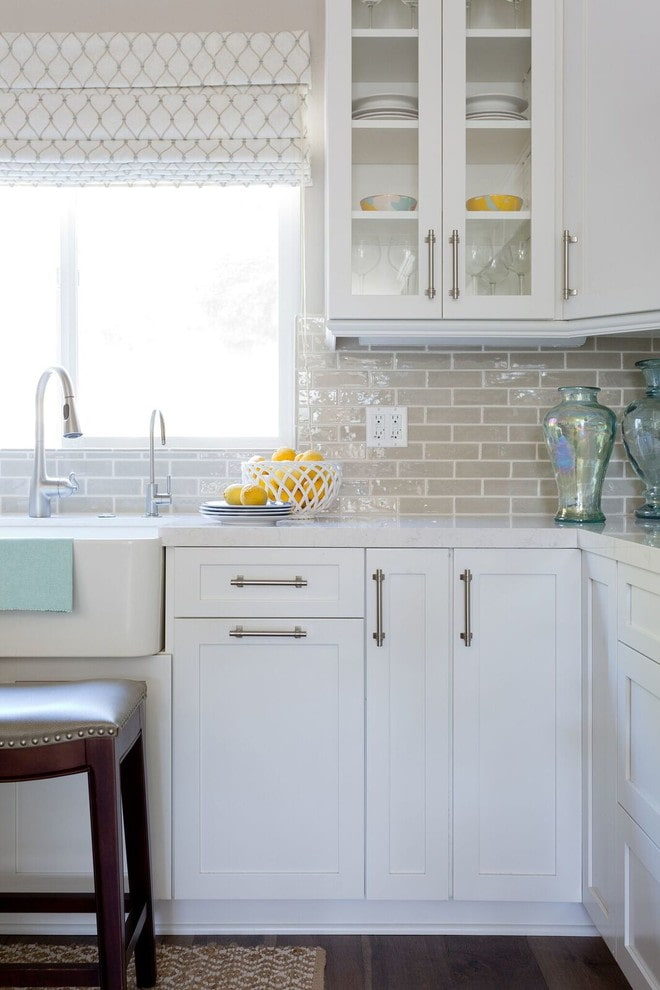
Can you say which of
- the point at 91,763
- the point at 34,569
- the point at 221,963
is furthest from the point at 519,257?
the point at 221,963

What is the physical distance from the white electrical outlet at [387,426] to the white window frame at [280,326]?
24 cm

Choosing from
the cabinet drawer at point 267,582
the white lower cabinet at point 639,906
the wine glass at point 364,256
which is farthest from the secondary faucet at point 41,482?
the white lower cabinet at point 639,906

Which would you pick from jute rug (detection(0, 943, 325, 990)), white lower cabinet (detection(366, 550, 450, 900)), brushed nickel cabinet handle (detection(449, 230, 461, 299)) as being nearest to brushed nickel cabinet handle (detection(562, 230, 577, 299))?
brushed nickel cabinet handle (detection(449, 230, 461, 299))

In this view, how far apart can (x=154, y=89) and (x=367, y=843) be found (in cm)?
204

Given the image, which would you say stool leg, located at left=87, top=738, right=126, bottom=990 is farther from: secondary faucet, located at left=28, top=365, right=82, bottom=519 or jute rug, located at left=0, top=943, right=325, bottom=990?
secondary faucet, located at left=28, top=365, right=82, bottom=519

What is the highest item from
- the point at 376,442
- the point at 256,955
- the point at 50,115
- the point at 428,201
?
the point at 50,115

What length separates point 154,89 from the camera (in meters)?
2.34

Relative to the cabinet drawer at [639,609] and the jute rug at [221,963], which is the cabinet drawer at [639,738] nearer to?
the cabinet drawer at [639,609]

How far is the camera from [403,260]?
2.10 meters

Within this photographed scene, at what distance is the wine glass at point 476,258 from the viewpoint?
2098 mm

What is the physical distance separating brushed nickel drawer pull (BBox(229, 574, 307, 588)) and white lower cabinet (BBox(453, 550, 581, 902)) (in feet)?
1.15

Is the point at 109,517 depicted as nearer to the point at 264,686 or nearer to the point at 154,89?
the point at 264,686

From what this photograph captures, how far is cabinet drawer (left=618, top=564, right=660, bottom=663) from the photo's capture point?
1478 millimetres

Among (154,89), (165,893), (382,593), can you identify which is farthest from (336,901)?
(154,89)
